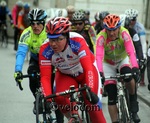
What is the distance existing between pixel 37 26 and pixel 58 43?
5.87 ft

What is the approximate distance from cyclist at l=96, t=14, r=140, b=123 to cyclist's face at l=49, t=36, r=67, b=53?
1.41 m

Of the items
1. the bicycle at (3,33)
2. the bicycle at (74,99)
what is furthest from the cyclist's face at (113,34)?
the bicycle at (3,33)

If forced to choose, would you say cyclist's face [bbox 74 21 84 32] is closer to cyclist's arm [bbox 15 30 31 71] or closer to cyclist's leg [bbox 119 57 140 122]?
cyclist's leg [bbox 119 57 140 122]

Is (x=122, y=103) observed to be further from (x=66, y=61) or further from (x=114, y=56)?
(x=66, y=61)

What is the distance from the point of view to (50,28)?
5473 millimetres

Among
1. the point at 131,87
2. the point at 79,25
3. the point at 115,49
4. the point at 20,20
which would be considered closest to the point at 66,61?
the point at 115,49

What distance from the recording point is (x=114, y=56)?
7641mm

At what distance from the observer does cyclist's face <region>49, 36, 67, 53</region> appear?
18.0 ft

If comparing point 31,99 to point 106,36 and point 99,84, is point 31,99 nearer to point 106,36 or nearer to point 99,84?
point 106,36

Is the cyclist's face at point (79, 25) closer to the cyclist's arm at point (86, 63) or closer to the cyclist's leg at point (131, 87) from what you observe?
the cyclist's leg at point (131, 87)

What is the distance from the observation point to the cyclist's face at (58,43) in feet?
18.0

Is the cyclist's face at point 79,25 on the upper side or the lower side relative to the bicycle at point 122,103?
upper

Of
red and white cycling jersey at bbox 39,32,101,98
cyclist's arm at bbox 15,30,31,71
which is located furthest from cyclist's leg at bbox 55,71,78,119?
cyclist's arm at bbox 15,30,31,71

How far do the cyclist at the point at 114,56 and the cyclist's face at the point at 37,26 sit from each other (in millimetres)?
865
